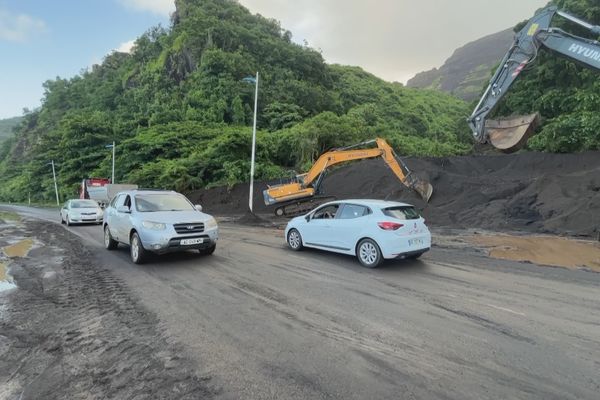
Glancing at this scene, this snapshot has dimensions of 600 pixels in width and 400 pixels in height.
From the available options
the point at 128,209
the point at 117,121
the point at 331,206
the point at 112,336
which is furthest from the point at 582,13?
the point at 117,121

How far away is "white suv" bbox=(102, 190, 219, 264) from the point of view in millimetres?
8523

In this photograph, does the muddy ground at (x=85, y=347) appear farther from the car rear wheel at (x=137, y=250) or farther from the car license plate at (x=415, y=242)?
the car license plate at (x=415, y=242)

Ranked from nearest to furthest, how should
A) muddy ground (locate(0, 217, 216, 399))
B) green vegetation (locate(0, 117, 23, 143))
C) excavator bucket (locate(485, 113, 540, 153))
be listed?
muddy ground (locate(0, 217, 216, 399)), excavator bucket (locate(485, 113, 540, 153)), green vegetation (locate(0, 117, 23, 143))

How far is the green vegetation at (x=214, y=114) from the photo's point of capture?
3712cm

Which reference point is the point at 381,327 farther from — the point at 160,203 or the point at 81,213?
the point at 81,213

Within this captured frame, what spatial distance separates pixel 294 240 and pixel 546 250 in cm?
730

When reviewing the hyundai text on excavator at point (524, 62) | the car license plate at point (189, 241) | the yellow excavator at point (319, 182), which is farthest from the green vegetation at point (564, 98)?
the car license plate at point (189, 241)

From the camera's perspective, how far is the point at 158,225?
28.0 ft

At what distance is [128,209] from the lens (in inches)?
377

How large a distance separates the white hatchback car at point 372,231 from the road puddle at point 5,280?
22.3 feet

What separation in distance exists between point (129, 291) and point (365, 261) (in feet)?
16.8

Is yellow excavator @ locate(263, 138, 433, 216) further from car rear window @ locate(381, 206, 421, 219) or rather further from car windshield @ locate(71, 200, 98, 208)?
car windshield @ locate(71, 200, 98, 208)

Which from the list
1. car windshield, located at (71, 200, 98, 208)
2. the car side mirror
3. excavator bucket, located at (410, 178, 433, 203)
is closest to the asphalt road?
the car side mirror

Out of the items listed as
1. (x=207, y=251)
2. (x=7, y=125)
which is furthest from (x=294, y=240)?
(x=7, y=125)
